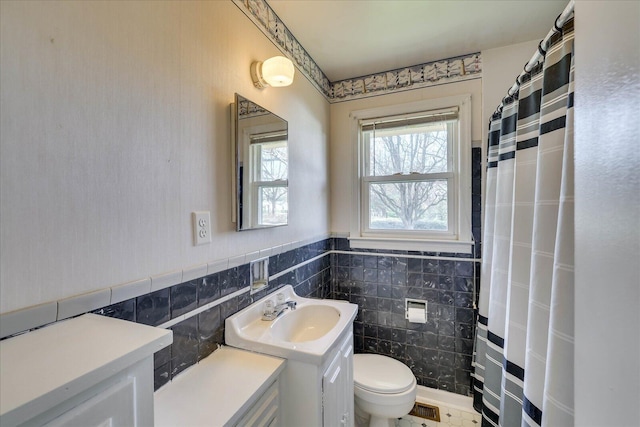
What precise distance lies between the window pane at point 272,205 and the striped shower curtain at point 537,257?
1.11 meters

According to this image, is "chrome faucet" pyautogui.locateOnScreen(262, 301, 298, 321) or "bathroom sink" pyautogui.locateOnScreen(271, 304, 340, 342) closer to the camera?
"chrome faucet" pyautogui.locateOnScreen(262, 301, 298, 321)

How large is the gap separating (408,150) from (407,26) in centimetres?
84

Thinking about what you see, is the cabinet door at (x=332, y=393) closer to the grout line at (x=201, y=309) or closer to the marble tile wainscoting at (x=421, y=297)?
the grout line at (x=201, y=309)

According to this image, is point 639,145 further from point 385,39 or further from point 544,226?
point 385,39

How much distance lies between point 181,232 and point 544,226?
3.92 ft

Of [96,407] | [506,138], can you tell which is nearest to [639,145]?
[96,407]

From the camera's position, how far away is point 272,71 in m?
1.29

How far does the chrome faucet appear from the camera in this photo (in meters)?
1.30

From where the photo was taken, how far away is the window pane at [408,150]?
2.01 meters

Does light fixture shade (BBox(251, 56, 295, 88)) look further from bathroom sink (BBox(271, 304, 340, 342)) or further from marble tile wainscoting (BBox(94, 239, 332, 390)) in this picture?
bathroom sink (BBox(271, 304, 340, 342))

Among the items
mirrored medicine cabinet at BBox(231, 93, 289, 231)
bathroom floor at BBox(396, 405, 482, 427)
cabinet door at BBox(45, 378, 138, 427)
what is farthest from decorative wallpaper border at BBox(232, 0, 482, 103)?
bathroom floor at BBox(396, 405, 482, 427)

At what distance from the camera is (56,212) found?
0.62 meters

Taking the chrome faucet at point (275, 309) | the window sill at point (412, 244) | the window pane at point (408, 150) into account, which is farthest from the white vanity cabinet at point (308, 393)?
the window pane at point (408, 150)

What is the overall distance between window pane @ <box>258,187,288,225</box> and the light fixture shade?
0.55m
